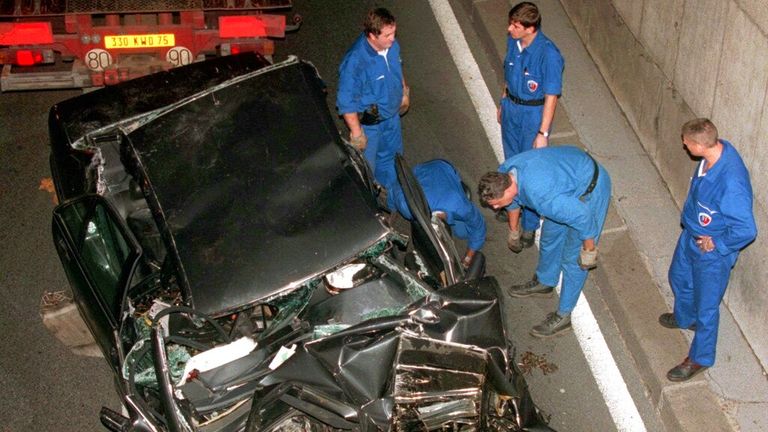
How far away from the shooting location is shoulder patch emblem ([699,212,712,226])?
6238mm

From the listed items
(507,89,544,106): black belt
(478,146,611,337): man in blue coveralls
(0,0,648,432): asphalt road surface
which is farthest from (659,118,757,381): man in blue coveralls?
(507,89,544,106): black belt

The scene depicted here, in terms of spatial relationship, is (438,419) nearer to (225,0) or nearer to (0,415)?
(0,415)

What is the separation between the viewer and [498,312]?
19.4 feet

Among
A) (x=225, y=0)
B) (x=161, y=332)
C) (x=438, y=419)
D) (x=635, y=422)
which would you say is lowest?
(x=635, y=422)

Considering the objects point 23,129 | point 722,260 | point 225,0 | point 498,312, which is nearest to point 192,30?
point 225,0

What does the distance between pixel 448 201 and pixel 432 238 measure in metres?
1.02

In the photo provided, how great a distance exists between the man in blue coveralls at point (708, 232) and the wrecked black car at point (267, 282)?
134 centimetres

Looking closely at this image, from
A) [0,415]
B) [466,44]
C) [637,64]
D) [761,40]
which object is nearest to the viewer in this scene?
[761,40]

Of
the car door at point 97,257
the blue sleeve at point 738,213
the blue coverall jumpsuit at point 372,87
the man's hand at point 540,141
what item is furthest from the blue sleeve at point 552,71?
the car door at point 97,257

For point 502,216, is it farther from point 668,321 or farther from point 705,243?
point 705,243

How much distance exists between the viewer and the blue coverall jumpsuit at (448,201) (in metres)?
7.12

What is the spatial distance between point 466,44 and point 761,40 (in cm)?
412

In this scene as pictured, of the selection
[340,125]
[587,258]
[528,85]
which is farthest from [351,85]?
[587,258]

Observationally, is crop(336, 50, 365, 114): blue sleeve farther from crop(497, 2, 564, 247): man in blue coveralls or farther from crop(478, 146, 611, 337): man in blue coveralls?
crop(478, 146, 611, 337): man in blue coveralls
